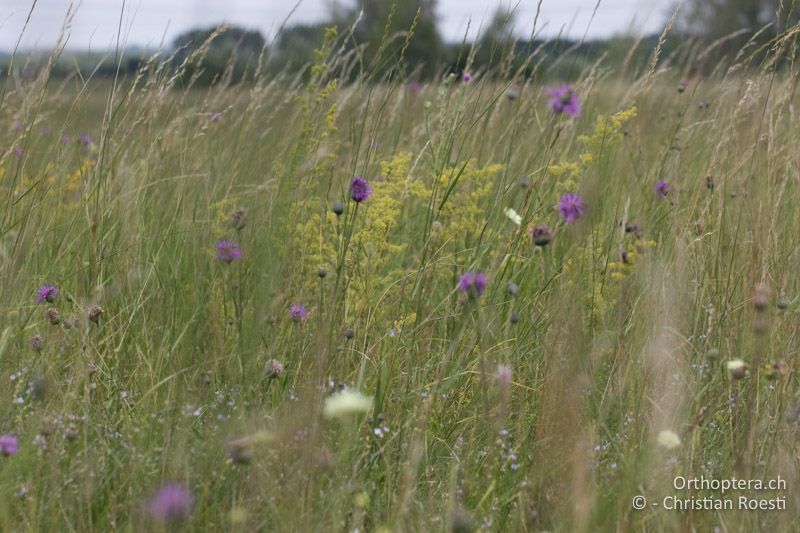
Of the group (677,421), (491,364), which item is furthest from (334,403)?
(677,421)

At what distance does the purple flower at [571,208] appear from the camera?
6.12ft

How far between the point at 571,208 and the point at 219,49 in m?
2.77

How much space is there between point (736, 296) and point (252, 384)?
1083 millimetres

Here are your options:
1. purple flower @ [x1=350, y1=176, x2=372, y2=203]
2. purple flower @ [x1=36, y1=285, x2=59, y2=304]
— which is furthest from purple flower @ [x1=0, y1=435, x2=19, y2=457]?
purple flower @ [x1=350, y1=176, x2=372, y2=203]

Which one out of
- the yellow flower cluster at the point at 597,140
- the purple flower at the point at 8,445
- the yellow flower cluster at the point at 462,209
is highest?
the yellow flower cluster at the point at 597,140

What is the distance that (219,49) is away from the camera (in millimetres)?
4152

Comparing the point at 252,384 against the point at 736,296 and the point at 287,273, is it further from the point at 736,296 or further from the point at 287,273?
the point at 736,296

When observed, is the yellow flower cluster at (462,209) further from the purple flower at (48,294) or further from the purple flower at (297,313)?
the purple flower at (48,294)

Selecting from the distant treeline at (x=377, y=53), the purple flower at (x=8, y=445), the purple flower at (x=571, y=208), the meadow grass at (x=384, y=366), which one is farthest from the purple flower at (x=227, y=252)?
the purple flower at (x=571, y=208)

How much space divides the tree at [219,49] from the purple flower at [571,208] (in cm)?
109

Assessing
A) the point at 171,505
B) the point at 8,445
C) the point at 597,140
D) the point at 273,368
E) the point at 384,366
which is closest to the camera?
the point at 171,505

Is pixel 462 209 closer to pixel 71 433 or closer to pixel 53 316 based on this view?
pixel 53 316

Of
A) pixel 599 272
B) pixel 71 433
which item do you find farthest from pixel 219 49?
pixel 71 433

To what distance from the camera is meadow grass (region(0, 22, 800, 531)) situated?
Answer: 1247mm
